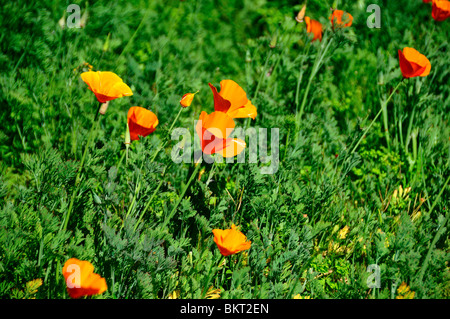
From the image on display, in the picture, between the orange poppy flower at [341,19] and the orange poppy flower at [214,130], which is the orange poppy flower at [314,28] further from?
the orange poppy flower at [214,130]

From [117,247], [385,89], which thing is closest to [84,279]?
[117,247]

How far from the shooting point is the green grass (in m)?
1.53

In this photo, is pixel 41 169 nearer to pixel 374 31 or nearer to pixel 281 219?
pixel 281 219

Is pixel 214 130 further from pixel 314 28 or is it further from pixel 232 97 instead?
pixel 314 28

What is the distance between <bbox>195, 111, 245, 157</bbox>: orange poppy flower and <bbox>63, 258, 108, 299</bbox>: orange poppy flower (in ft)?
1.88

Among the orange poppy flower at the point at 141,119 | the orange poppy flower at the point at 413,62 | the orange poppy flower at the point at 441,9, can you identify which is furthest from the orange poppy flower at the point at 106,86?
the orange poppy flower at the point at 441,9

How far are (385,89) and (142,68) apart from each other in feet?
5.70

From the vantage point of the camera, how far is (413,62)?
73.2 inches

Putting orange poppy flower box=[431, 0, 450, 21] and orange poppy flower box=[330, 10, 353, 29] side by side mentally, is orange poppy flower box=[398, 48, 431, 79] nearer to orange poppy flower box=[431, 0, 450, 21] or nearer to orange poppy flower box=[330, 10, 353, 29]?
orange poppy flower box=[330, 10, 353, 29]

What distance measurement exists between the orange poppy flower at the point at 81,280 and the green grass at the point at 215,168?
134 millimetres

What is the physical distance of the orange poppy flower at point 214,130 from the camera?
1.37 metres

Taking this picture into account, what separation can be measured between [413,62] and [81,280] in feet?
5.85

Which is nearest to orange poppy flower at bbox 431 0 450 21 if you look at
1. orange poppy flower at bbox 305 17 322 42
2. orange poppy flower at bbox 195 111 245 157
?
orange poppy flower at bbox 305 17 322 42
